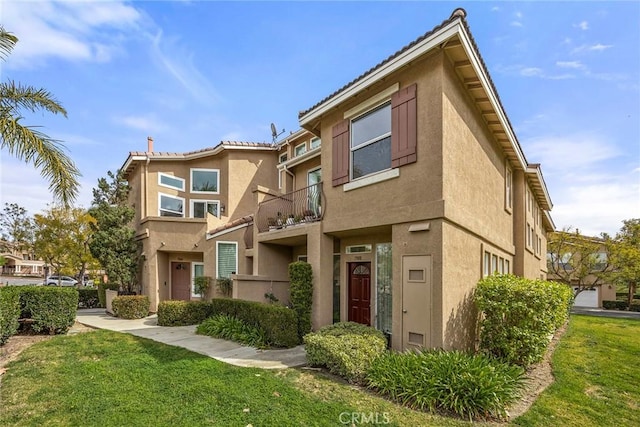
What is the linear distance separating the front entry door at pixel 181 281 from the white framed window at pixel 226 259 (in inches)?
147

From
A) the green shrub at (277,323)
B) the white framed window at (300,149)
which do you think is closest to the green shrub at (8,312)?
the green shrub at (277,323)

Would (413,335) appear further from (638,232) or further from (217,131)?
(638,232)

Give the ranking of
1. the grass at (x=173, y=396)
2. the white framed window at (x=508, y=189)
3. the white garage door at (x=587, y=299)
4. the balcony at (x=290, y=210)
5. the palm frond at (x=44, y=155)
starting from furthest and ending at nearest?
the white garage door at (x=587, y=299), the white framed window at (x=508, y=189), the balcony at (x=290, y=210), the palm frond at (x=44, y=155), the grass at (x=173, y=396)

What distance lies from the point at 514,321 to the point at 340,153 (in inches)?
238

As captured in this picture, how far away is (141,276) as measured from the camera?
1725 cm

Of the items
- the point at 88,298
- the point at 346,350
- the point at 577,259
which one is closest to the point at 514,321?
the point at 346,350

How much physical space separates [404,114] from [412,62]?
1.20 meters

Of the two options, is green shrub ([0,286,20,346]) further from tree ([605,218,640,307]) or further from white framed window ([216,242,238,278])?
tree ([605,218,640,307])

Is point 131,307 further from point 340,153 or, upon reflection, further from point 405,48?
point 405,48

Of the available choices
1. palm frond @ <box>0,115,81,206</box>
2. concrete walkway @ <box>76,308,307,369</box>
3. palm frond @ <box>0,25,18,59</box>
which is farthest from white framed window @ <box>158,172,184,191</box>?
palm frond @ <box>0,25,18,59</box>

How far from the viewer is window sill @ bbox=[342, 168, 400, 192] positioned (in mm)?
8086

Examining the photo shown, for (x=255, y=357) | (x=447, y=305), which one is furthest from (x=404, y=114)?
(x=255, y=357)

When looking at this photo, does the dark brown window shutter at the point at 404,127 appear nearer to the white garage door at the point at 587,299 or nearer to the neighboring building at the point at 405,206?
the neighboring building at the point at 405,206

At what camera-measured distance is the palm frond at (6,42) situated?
8177 millimetres
